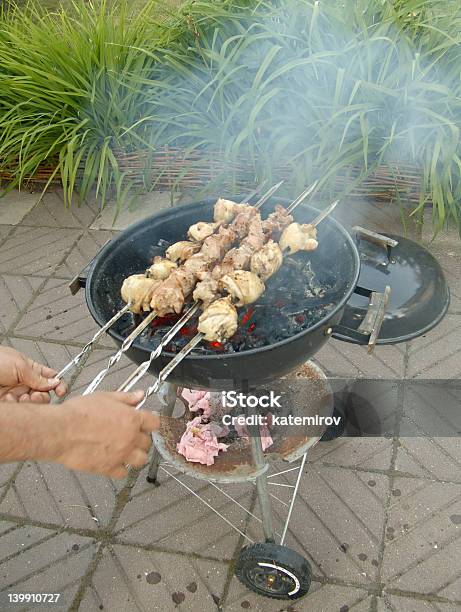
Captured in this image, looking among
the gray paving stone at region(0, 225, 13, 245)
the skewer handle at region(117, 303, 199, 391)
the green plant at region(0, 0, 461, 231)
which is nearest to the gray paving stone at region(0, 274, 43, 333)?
A: the gray paving stone at region(0, 225, 13, 245)

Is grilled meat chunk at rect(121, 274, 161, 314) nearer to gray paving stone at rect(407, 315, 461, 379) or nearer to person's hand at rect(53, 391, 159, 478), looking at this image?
person's hand at rect(53, 391, 159, 478)

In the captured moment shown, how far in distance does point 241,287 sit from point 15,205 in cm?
394

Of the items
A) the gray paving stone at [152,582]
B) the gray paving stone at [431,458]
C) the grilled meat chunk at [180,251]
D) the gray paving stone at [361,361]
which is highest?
the grilled meat chunk at [180,251]

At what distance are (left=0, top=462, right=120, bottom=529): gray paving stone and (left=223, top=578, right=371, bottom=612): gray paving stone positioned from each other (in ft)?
2.59

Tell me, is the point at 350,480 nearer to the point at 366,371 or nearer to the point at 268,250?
the point at 366,371

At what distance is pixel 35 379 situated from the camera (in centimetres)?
216

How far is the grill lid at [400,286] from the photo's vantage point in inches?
104

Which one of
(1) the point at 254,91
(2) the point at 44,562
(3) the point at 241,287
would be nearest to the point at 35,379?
(3) the point at 241,287

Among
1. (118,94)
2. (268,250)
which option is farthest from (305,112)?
(268,250)

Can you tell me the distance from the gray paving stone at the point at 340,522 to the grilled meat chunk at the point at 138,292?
139 cm

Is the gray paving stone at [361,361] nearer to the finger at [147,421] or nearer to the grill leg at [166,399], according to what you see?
the grill leg at [166,399]

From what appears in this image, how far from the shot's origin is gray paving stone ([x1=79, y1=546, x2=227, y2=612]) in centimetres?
251

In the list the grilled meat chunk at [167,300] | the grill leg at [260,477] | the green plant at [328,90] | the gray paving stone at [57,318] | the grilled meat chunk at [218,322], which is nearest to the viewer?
the grilled meat chunk at [218,322]

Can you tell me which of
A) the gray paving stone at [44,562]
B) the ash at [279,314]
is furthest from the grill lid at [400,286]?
the gray paving stone at [44,562]
